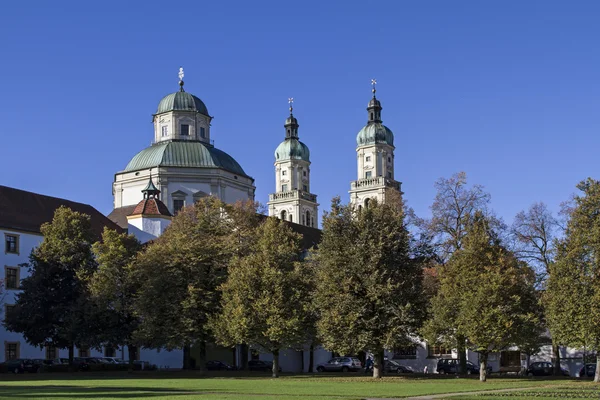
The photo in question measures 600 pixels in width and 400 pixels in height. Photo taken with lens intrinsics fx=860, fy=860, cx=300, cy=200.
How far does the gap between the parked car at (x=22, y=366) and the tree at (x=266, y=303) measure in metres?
14.5

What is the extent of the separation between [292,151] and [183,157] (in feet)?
189

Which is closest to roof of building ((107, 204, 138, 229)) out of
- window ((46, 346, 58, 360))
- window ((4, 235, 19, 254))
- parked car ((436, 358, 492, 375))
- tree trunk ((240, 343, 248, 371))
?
window ((4, 235, 19, 254))

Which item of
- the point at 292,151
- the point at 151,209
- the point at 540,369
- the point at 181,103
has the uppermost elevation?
the point at 292,151

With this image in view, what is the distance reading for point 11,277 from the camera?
69750mm

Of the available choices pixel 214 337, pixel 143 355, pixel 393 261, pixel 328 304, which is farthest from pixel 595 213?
pixel 143 355

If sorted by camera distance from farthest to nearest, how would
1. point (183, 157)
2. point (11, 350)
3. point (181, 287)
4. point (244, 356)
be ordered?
point (183, 157), point (244, 356), point (11, 350), point (181, 287)

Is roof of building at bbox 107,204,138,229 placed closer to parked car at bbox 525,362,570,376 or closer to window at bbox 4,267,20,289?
window at bbox 4,267,20,289

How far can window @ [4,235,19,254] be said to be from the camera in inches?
2744

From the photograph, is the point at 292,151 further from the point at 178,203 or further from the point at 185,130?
the point at 178,203

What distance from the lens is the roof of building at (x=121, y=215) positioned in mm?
94375

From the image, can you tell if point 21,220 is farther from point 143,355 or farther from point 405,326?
point 405,326

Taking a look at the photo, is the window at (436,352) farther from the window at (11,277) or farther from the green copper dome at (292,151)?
the green copper dome at (292,151)

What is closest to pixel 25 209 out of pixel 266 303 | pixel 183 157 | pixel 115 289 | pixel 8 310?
pixel 8 310

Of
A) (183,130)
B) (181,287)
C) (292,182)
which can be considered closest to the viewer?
(181,287)
